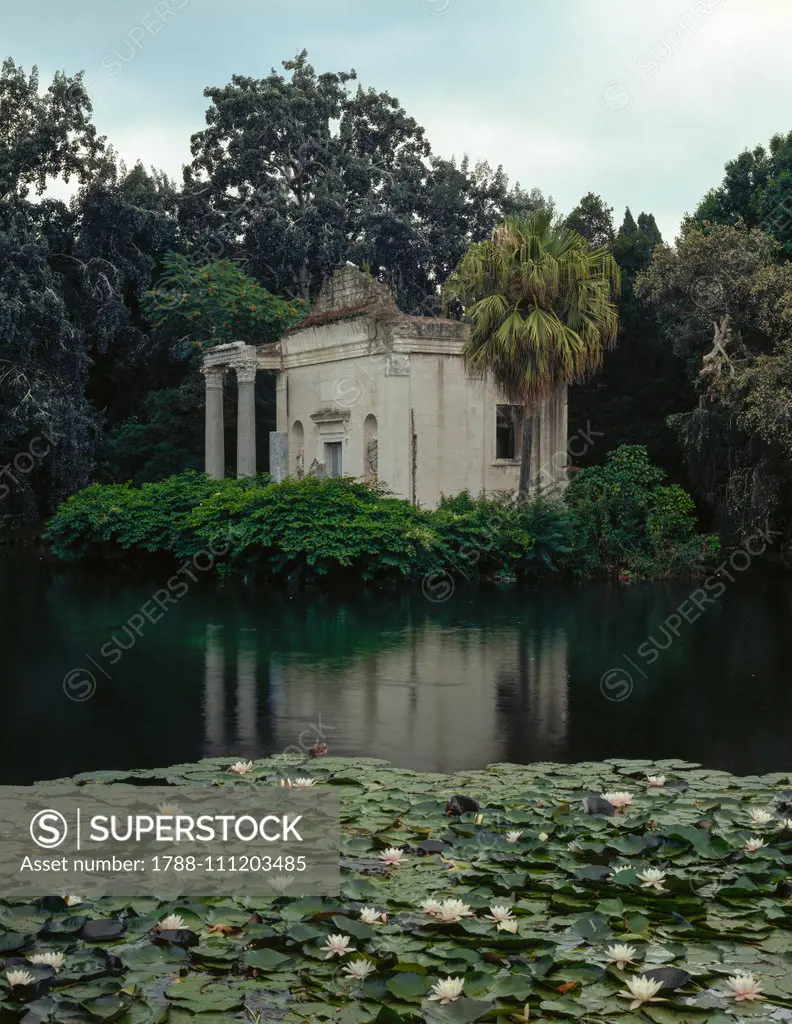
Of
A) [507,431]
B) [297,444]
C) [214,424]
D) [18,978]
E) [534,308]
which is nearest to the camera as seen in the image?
[18,978]

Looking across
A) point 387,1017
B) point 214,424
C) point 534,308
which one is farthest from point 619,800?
point 214,424

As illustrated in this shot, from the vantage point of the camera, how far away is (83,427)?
35469 millimetres

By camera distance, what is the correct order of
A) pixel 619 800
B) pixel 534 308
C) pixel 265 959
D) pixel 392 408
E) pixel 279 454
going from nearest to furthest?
pixel 265 959, pixel 619 800, pixel 534 308, pixel 392 408, pixel 279 454

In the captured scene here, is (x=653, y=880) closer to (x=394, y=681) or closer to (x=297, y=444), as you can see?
(x=394, y=681)

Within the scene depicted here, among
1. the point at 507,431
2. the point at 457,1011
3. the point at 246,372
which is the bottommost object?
the point at 457,1011

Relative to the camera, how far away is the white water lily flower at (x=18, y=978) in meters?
4.38

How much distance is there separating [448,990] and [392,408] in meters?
22.5

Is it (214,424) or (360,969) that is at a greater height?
(214,424)

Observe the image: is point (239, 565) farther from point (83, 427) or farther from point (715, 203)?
point (715, 203)

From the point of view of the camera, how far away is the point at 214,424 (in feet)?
104

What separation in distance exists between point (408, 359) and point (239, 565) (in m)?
6.00

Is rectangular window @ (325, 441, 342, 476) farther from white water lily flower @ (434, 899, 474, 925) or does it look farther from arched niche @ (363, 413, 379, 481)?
white water lily flower @ (434, 899, 474, 925)

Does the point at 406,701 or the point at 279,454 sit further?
the point at 279,454

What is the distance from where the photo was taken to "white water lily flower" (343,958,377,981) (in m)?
4.55
